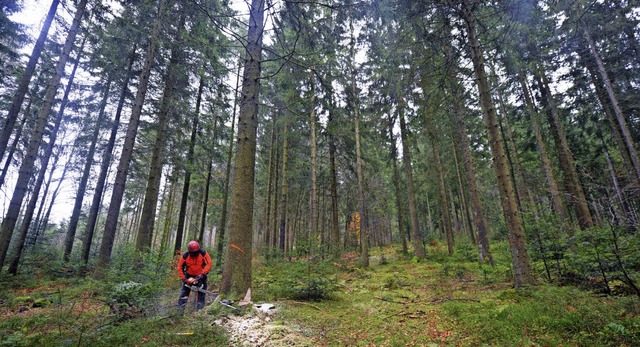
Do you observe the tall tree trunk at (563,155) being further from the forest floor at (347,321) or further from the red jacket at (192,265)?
the red jacket at (192,265)

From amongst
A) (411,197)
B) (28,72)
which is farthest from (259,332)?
(28,72)

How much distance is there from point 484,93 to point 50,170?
29.3 m

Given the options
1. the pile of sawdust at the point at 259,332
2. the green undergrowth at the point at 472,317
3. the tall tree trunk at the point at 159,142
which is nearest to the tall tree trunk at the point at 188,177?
the tall tree trunk at the point at 159,142

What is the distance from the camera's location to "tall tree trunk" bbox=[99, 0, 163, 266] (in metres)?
9.73

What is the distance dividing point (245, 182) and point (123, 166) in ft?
24.4

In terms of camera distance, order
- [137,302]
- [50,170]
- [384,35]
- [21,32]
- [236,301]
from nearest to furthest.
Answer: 1. [137,302]
2. [236,301]
3. [21,32]
4. [384,35]
5. [50,170]

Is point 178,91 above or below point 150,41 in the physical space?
below

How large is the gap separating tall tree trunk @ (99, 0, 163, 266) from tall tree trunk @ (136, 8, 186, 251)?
88 centimetres

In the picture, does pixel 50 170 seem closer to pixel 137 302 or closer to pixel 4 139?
pixel 4 139

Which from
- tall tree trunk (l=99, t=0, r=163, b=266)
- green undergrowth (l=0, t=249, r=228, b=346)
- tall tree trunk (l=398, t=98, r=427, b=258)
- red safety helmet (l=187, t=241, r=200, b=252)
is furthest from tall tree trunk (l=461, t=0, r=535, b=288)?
tall tree trunk (l=99, t=0, r=163, b=266)

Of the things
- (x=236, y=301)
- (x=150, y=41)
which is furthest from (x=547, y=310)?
(x=150, y=41)

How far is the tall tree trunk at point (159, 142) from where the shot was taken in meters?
11.3

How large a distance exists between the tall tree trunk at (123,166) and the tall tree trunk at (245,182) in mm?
6862

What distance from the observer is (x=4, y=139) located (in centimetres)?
889
